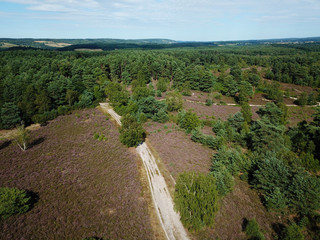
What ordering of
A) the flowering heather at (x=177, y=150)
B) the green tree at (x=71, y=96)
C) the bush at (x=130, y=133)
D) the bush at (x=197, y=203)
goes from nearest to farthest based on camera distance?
the bush at (x=197, y=203)
the flowering heather at (x=177, y=150)
the bush at (x=130, y=133)
the green tree at (x=71, y=96)

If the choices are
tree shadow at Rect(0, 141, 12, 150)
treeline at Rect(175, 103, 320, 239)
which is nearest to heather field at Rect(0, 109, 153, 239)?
tree shadow at Rect(0, 141, 12, 150)

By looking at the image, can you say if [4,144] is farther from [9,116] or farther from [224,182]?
[224,182]

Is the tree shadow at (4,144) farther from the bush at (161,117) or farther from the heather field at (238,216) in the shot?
Result: the heather field at (238,216)

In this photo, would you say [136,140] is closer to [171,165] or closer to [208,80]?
[171,165]

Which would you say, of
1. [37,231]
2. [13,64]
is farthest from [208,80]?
[13,64]

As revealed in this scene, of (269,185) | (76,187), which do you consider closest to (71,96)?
(76,187)

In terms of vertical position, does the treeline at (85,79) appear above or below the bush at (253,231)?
above

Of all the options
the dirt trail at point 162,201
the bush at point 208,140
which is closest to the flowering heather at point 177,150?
the bush at point 208,140
